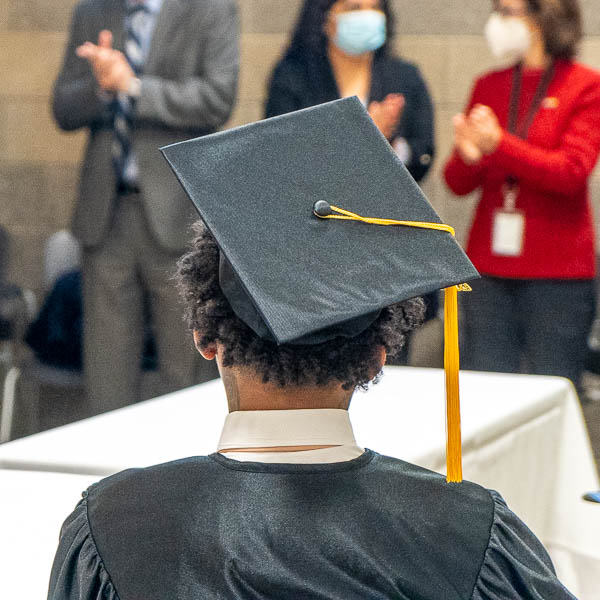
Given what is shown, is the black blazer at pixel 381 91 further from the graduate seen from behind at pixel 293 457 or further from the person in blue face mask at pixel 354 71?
the graduate seen from behind at pixel 293 457

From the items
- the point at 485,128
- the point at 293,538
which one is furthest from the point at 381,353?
the point at 485,128

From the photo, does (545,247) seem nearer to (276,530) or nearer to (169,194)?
(169,194)

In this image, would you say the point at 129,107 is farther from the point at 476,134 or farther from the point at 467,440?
the point at 467,440

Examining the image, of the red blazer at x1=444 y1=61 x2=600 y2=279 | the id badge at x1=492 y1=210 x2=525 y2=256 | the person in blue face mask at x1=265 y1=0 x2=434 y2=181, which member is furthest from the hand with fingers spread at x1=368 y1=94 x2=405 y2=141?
the id badge at x1=492 y1=210 x2=525 y2=256

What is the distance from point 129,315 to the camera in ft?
12.2

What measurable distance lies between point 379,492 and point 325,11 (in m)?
2.82

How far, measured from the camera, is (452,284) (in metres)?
1.09

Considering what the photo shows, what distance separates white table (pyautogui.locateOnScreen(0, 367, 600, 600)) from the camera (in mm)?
1847

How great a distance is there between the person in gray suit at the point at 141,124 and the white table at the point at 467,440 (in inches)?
49.2

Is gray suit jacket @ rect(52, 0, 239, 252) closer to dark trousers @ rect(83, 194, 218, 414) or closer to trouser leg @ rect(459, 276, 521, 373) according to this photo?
dark trousers @ rect(83, 194, 218, 414)

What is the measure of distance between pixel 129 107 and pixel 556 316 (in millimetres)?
1584

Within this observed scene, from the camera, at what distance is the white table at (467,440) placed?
185cm

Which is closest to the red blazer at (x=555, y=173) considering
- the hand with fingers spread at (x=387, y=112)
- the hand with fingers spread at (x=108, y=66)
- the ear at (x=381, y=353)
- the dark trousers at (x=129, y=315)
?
the hand with fingers spread at (x=387, y=112)

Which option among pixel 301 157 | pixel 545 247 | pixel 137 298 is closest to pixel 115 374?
pixel 137 298
